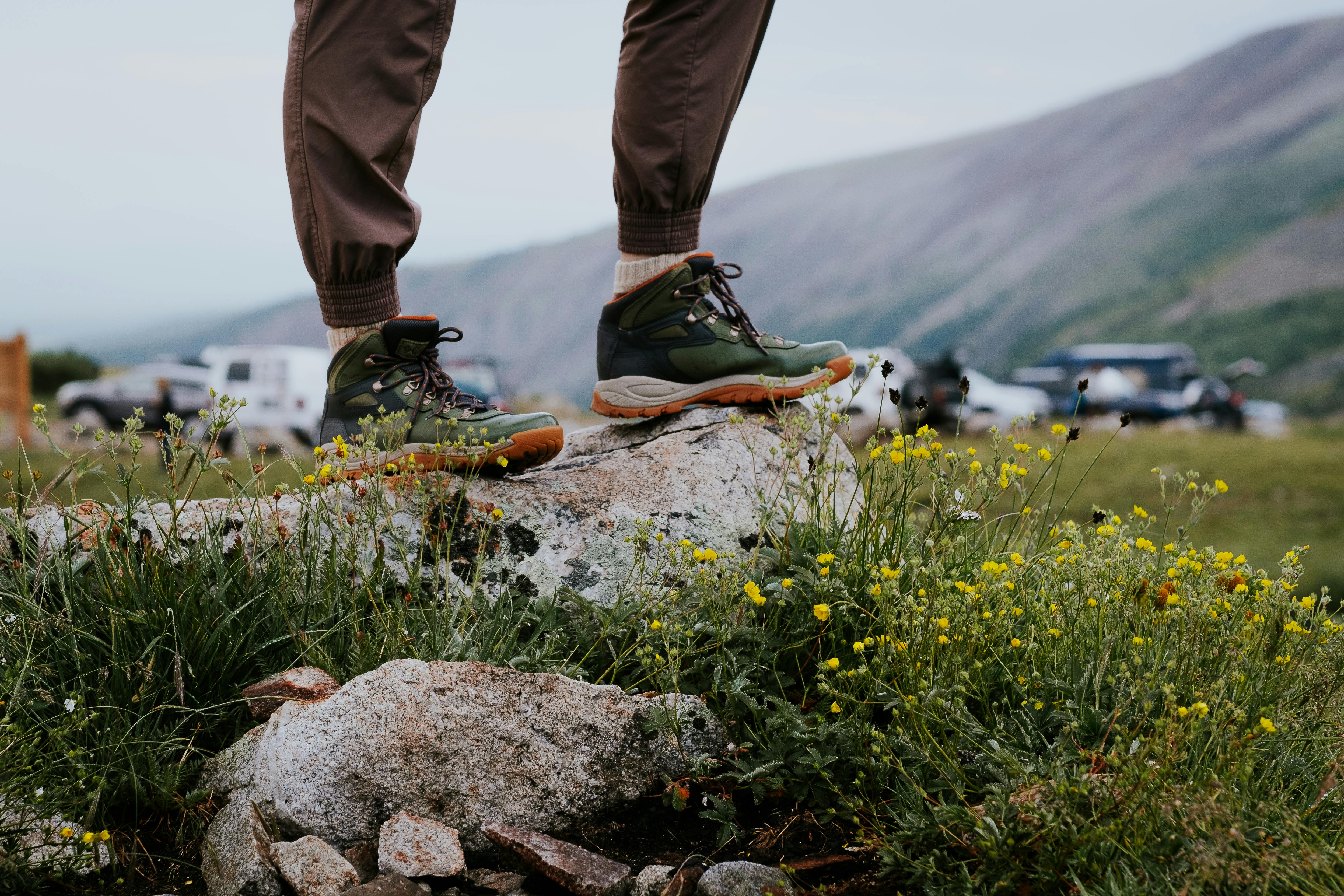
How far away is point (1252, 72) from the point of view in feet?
506

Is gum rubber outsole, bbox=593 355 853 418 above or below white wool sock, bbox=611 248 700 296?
below

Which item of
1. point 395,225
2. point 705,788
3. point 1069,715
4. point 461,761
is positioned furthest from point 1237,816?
point 395,225

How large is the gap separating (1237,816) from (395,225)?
8.62 feet

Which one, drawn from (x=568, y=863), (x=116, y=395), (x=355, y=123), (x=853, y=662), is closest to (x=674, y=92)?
(x=355, y=123)

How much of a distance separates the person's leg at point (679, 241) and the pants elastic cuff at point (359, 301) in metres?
0.87

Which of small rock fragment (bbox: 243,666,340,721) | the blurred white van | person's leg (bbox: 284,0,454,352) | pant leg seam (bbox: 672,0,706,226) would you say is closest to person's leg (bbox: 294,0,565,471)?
person's leg (bbox: 284,0,454,352)

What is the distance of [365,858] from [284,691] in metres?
0.46

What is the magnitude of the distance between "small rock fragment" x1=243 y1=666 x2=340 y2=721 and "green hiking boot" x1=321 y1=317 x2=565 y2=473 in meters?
0.73

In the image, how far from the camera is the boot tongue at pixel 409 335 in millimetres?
2941

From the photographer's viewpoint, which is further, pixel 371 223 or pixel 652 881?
pixel 371 223

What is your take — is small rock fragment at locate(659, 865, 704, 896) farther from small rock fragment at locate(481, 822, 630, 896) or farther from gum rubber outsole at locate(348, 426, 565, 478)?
gum rubber outsole at locate(348, 426, 565, 478)

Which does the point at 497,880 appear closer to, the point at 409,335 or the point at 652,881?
the point at 652,881

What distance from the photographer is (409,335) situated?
2.99 metres

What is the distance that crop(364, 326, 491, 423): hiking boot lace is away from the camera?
9.65 ft
